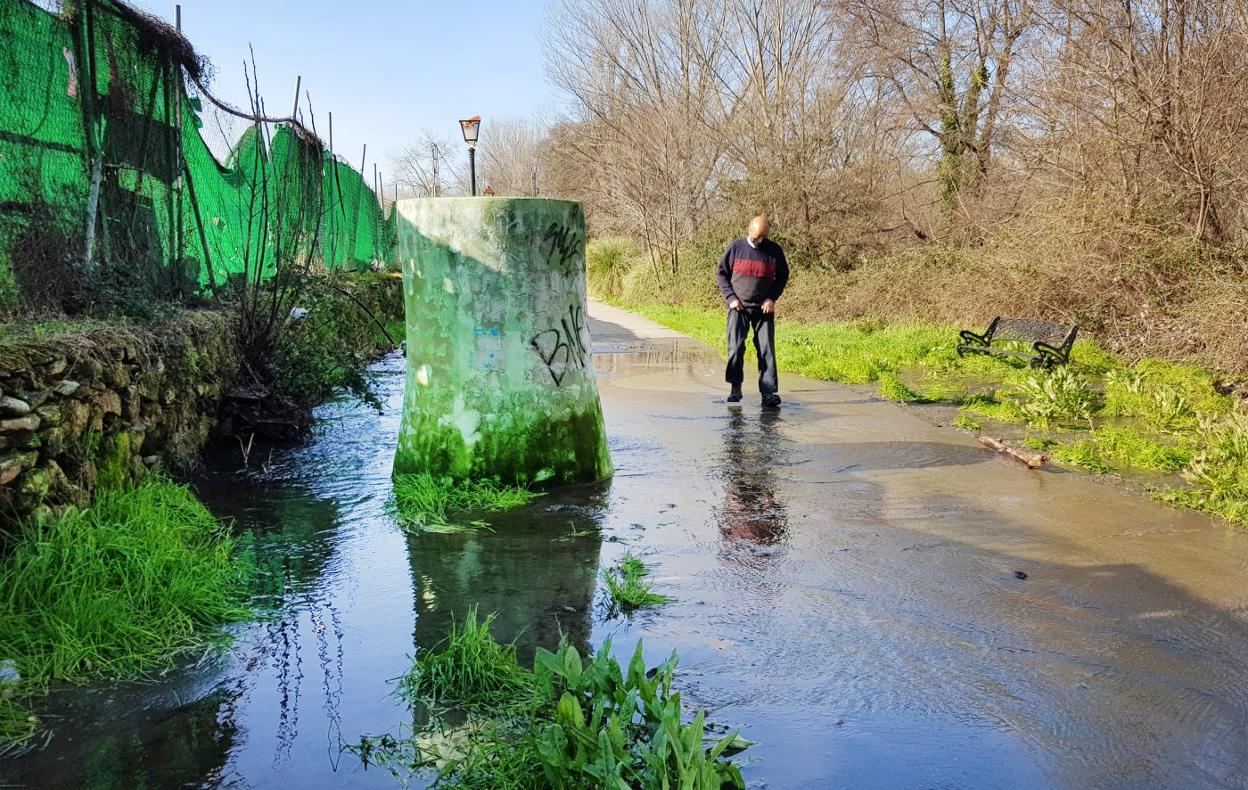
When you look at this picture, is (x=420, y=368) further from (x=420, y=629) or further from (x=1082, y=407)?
(x=1082, y=407)

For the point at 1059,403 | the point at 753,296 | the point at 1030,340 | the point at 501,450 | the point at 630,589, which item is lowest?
the point at 630,589

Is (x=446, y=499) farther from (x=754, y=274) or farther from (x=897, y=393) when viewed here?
(x=897, y=393)

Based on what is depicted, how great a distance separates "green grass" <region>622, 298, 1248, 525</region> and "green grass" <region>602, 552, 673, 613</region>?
336cm

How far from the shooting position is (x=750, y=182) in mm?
23719

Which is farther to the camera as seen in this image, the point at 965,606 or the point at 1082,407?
the point at 1082,407

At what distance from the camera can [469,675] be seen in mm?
3262

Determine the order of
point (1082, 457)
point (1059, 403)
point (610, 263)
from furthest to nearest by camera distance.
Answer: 1. point (610, 263)
2. point (1059, 403)
3. point (1082, 457)

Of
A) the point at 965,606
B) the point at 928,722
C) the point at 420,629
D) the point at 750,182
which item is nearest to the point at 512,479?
the point at 420,629

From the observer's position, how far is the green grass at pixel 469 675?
3.19 meters

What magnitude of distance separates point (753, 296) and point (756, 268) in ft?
0.92

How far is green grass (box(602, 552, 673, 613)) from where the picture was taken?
4066 millimetres

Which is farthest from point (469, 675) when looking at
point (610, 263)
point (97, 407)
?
point (610, 263)

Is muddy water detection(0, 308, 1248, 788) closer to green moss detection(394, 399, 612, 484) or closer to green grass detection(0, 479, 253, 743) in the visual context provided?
green grass detection(0, 479, 253, 743)

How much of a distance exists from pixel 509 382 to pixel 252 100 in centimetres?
350
